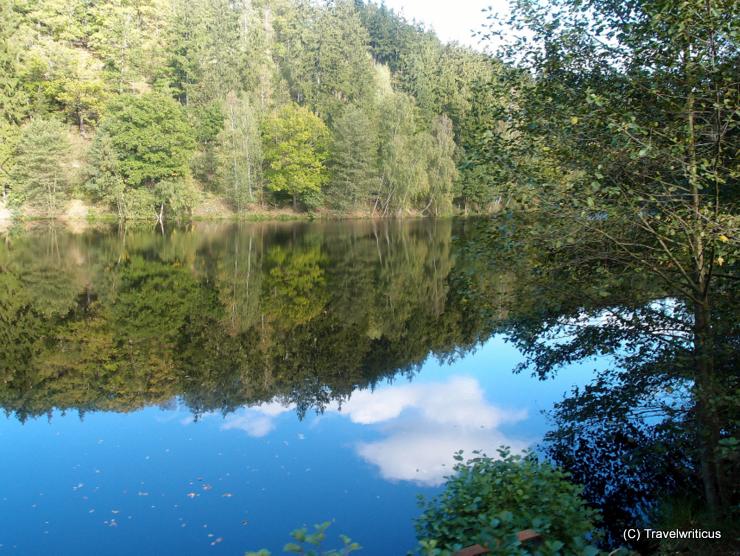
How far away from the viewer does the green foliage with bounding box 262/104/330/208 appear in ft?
215

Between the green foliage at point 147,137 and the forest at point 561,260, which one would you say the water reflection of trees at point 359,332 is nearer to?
the forest at point 561,260

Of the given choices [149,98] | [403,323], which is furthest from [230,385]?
[149,98]

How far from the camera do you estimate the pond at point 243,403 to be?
8.22 metres

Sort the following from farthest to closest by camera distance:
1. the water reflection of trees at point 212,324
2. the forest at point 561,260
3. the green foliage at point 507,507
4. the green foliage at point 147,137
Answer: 1. the green foliage at point 147,137
2. the water reflection of trees at point 212,324
3. the forest at point 561,260
4. the green foliage at point 507,507

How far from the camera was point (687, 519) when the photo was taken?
6.91 meters

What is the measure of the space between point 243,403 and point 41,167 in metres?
49.5

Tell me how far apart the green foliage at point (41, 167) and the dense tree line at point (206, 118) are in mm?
152

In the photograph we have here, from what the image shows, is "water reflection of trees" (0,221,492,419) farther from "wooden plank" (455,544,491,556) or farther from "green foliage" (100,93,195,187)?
"green foliage" (100,93,195,187)

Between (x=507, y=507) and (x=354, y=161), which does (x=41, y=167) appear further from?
(x=507, y=507)

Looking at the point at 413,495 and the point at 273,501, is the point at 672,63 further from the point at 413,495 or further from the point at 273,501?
the point at 273,501

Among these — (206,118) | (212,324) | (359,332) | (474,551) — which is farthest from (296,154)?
(474,551)

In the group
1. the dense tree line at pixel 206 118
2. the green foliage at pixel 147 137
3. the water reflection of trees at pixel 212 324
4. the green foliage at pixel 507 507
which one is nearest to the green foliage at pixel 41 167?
the dense tree line at pixel 206 118

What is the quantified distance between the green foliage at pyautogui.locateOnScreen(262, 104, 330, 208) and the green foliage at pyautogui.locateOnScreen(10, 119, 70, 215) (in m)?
21.2

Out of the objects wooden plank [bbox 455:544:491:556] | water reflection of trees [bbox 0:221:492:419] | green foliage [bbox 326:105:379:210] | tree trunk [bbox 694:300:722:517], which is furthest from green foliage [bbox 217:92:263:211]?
wooden plank [bbox 455:544:491:556]
